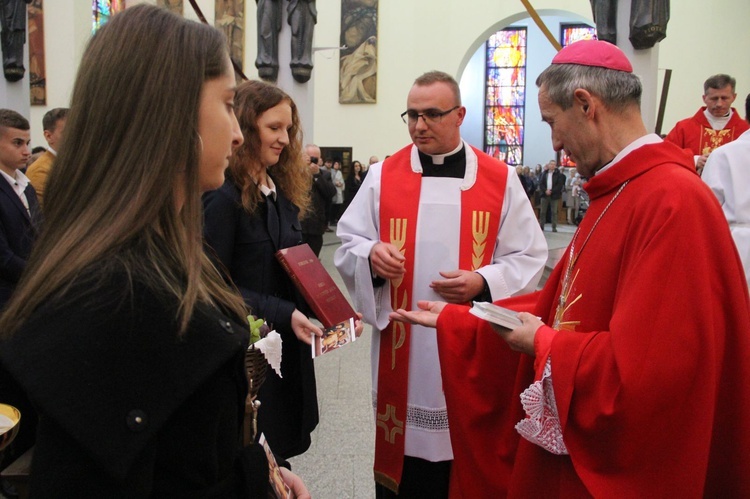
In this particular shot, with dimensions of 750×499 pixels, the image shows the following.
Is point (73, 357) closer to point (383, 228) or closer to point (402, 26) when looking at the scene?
point (383, 228)

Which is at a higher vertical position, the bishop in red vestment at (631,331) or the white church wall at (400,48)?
the white church wall at (400,48)

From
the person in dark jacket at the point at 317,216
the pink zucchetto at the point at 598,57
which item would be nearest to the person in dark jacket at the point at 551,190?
the person in dark jacket at the point at 317,216

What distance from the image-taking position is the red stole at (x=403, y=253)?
9.07ft

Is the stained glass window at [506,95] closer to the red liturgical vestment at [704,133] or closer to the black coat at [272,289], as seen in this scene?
the red liturgical vestment at [704,133]

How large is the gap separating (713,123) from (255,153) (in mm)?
4743

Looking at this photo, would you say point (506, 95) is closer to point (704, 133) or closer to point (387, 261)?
point (704, 133)

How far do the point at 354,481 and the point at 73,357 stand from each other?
8.59 ft

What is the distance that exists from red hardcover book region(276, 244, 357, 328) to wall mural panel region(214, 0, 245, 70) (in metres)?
17.3

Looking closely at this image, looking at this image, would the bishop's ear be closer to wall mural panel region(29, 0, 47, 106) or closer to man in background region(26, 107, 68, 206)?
man in background region(26, 107, 68, 206)

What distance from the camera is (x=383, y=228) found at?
2895mm

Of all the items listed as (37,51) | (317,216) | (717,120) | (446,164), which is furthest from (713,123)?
(37,51)

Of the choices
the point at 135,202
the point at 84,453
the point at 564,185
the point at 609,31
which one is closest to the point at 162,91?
the point at 135,202

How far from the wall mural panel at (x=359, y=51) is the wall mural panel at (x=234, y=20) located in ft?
8.77

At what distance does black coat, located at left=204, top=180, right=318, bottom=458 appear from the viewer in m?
2.38
